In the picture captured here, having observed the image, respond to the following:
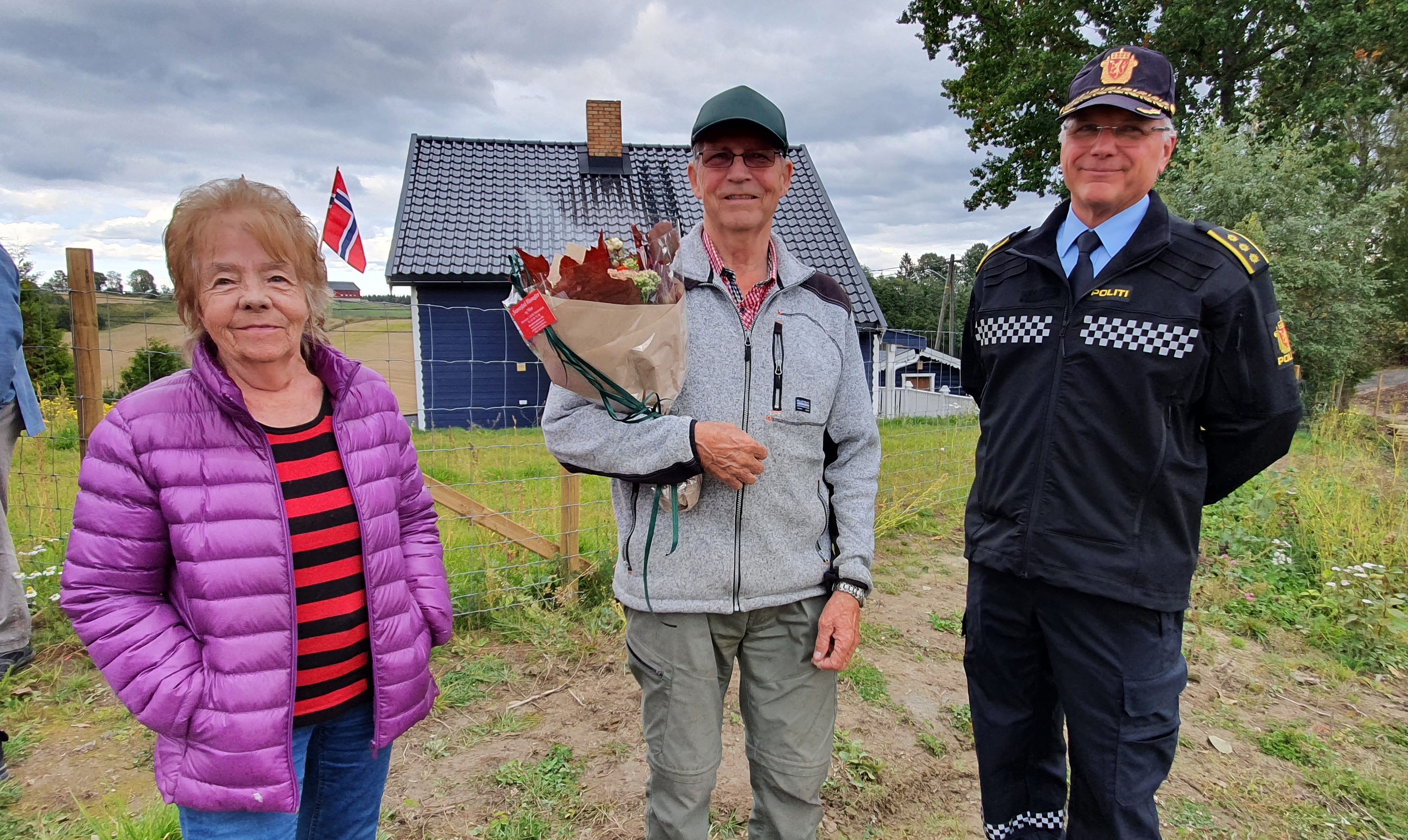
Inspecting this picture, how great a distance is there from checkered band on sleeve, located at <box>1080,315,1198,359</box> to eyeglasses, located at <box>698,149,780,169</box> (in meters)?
0.91

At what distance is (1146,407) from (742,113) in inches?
47.5

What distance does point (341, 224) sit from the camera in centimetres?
664

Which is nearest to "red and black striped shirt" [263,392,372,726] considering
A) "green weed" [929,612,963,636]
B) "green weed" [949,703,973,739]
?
"green weed" [949,703,973,739]

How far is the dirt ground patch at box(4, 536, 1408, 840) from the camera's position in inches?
95.2

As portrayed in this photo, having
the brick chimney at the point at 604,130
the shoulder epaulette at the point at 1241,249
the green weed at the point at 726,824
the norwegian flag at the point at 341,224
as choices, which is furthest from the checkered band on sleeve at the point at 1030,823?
the brick chimney at the point at 604,130

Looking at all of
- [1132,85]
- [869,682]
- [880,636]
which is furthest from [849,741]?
[1132,85]

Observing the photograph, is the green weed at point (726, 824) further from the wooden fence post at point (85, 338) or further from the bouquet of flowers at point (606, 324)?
the wooden fence post at point (85, 338)

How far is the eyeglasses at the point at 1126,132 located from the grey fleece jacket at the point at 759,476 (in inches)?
33.2

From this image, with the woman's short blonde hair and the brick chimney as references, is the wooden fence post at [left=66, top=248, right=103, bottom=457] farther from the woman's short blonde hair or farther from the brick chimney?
the brick chimney

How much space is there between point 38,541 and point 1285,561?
7.40 meters

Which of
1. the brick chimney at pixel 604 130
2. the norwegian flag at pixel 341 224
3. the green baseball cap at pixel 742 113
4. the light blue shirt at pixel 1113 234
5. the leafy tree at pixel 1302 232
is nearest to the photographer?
the green baseball cap at pixel 742 113

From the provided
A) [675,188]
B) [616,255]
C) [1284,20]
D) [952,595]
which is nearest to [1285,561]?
[952,595]

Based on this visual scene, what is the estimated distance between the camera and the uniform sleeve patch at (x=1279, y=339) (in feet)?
5.69

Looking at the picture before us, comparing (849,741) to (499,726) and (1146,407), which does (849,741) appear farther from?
(1146,407)
